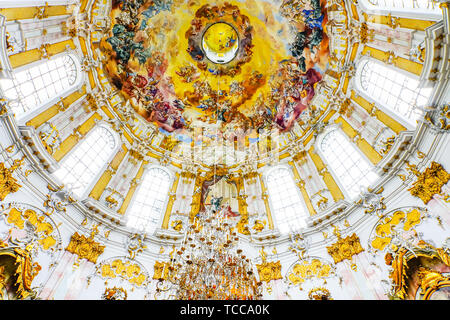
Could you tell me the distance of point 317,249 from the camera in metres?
12.7

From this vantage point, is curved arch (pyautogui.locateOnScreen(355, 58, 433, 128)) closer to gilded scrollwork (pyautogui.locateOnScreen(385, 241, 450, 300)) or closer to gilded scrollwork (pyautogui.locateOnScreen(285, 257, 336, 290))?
gilded scrollwork (pyautogui.locateOnScreen(385, 241, 450, 300))

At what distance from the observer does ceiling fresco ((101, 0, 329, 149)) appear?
17.2 meters

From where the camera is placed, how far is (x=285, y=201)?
1594 cm

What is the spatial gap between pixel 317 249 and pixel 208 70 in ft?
51.4

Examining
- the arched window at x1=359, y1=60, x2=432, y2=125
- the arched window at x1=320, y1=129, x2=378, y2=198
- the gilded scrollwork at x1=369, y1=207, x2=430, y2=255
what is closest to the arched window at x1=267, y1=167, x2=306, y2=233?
the arched window at x1=320, y1=129, x2=378, y2=198

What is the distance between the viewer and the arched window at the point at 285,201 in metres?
14.8

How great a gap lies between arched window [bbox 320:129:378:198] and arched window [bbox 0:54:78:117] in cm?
1490

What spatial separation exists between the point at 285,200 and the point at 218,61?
12483 mm

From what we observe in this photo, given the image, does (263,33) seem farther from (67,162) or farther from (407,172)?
(67,162)

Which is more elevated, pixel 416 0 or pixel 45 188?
pixel 416 0

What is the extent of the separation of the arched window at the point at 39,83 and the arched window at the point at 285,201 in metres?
13.0

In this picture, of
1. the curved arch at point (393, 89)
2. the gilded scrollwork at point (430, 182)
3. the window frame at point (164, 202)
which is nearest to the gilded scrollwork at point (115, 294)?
the window frame at point (164, 202)

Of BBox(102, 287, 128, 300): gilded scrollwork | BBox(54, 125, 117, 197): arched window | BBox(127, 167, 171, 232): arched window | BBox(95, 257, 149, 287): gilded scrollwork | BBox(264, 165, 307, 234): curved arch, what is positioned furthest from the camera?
BBox(264, 165, 307, 234): curved arch
